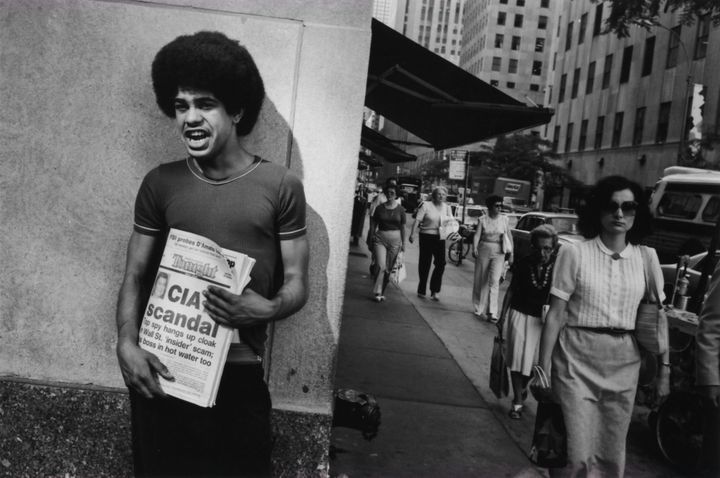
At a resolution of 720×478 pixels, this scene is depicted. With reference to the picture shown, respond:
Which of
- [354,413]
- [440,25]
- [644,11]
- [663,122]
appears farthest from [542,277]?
[440,25]

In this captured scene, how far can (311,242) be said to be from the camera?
352cm

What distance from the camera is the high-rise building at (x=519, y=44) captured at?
87.6 metres

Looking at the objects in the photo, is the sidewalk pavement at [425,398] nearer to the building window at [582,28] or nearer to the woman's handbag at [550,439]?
the woman's handbag at [550,439]

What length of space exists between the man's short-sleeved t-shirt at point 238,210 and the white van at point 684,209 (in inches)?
496

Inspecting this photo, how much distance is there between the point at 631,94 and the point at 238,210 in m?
37.2

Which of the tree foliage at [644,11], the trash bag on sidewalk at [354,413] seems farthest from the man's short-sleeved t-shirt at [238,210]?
the tree foliage at [644,11]

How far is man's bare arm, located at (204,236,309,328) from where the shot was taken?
2.16 metres

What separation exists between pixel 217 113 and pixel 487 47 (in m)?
91.8

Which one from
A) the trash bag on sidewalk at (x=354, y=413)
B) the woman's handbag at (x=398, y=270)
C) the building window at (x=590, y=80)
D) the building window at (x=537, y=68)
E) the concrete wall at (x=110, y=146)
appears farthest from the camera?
the building window at (x=537, y=68)

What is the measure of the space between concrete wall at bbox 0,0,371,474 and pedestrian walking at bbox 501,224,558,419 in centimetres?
248

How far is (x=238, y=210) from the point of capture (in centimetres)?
231

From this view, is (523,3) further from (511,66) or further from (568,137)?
(568,137)

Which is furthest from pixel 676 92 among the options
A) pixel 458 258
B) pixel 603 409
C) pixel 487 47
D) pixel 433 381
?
pixel 487 47

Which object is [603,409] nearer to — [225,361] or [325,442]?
[325,442]
